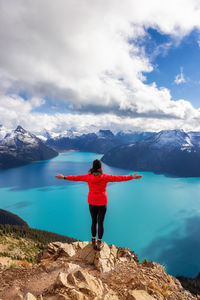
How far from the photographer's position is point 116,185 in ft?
399

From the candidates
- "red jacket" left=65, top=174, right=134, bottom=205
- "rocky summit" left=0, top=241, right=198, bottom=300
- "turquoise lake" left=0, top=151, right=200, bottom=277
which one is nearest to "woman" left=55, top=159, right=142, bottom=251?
"red jacket" left=65, top=174, right=134, bottom=205

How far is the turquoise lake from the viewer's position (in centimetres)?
5031

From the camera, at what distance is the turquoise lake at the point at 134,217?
5031cm

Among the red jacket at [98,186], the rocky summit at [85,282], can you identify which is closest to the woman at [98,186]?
the red jacket at [98,186]

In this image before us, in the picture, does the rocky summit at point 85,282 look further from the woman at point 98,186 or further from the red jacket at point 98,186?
the red jacket at point 98,186

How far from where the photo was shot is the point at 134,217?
6894 centimetres

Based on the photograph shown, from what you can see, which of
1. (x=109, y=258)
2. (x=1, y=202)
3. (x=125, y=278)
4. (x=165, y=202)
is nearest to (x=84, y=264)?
(x=109, y=258)

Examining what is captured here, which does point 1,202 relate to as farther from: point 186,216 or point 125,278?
point 125,278

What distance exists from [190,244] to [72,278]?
6532cm

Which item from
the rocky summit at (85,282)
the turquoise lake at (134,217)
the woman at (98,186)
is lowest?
the turquoise lake at (134,217)

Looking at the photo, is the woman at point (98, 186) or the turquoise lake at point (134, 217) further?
the turquoise lake at point (134, 217)

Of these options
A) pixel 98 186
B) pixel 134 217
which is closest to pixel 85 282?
pixel 98 186

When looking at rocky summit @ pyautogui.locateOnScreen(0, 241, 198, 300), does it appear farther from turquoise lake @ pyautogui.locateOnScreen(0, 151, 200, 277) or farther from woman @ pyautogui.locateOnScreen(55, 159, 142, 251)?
turquoise lake @ pyautogui.locateOnScreen(0, 151, 200, 277)

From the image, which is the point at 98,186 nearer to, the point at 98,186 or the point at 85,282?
the point at 98,186
